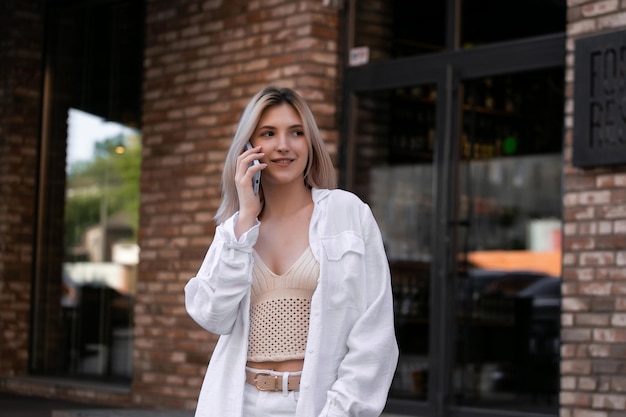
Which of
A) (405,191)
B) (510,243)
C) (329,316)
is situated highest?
(405,191)

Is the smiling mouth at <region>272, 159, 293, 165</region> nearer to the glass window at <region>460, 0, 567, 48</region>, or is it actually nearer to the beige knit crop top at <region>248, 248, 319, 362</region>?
the beige knit crop top at <region>248, 248, 319, 362</region>

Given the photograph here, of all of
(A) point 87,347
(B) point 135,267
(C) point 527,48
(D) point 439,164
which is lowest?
(A) point 87,347

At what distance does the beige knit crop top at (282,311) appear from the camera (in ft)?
10.5

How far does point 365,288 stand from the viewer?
10.3 ft

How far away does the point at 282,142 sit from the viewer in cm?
325

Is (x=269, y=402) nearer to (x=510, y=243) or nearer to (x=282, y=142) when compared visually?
(x=282, y=142)

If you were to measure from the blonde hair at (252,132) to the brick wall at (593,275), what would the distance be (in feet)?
11.4

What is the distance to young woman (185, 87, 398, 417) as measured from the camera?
310cm

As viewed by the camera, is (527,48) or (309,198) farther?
(527,48)

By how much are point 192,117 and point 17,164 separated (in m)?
2.64

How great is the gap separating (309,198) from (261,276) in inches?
10.7

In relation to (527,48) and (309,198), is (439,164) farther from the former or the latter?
(309,198)

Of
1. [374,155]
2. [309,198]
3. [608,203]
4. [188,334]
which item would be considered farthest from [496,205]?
[309,198]

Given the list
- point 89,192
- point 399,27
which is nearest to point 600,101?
point 399,27
